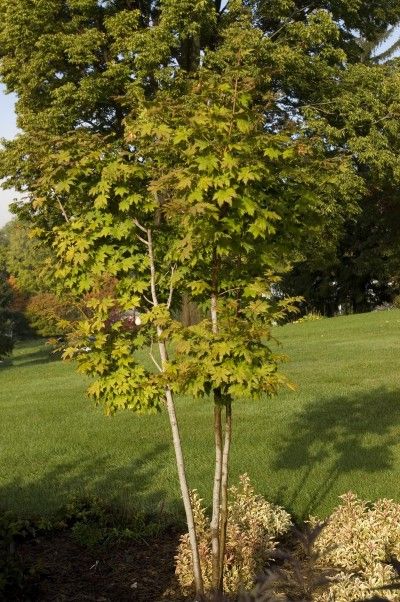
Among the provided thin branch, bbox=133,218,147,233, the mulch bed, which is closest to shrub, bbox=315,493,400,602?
the mulch bed

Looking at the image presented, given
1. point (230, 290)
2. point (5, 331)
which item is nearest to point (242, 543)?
point (230, 290)

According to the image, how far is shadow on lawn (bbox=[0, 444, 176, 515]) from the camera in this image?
7.34 meters

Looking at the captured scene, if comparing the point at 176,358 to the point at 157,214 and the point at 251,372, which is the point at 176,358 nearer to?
the point at 251,372

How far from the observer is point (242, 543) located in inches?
213

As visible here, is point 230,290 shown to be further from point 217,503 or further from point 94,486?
point 94,486

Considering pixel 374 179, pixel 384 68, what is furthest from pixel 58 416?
pixel 384 68

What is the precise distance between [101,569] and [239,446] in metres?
3.75

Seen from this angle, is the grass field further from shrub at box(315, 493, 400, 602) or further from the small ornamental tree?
the small ornamental tree

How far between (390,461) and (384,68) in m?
17.0

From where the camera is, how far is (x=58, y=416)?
12.9 metres

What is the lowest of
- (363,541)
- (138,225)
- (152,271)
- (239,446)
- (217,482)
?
(363,541)

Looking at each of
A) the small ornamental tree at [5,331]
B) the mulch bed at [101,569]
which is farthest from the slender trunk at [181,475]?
the small ornamental tree at [5,331]

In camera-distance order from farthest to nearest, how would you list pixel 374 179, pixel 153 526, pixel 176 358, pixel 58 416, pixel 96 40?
pixel 374 179 < pixel 96 40 < pixel 58 416 < pixel 153 526 < pixel 176 358

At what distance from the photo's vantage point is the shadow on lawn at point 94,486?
7344 millimetres
